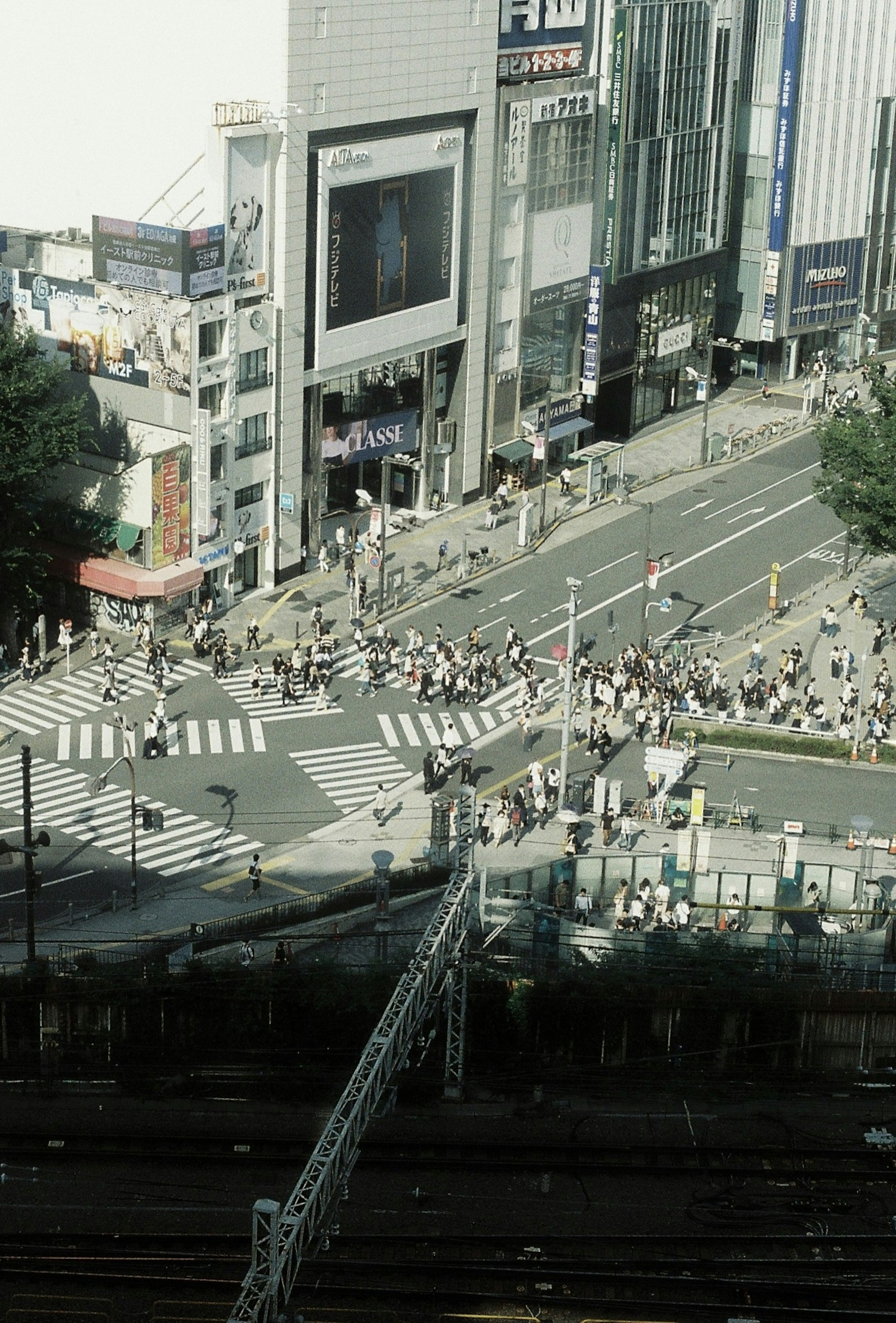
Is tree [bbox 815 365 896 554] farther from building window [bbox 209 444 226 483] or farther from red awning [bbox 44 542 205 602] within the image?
red awning [bbox 44 542 205 602]

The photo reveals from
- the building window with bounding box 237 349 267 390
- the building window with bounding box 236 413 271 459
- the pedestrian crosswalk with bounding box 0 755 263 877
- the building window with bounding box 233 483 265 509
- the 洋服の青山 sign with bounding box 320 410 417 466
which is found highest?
the building window with bounding box 237 349 267 390

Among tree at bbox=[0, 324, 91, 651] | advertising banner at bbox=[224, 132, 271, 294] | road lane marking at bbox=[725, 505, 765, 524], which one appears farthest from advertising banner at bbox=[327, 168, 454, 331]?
road lane marking at bbox=[725, 505, 765, 524]

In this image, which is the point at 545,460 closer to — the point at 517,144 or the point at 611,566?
the point at 611,566

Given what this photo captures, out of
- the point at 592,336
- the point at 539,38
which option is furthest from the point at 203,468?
the point at 592,336

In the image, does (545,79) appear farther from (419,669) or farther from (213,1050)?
(213,1050)

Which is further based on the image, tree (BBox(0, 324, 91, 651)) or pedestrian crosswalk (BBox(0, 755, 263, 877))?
tree (BBox(0, 324, 91, 651))

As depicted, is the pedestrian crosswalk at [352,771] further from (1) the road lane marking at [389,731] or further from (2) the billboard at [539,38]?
(2) the billboard at [539,38]
